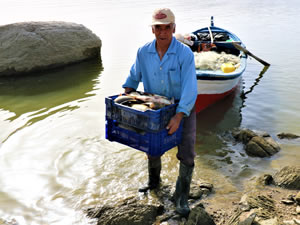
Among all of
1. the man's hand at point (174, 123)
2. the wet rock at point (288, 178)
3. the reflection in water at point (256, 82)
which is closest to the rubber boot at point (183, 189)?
the man's hand at point (174, 123)

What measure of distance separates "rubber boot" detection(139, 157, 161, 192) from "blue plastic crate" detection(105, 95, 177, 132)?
107 cm

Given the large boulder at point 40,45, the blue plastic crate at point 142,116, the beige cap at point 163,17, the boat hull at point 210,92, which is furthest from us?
the large boulder at point 40,45

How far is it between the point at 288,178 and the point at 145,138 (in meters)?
2.76

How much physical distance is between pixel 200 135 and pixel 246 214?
11.6ft

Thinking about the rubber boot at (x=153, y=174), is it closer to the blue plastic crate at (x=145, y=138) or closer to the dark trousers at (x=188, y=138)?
the dark trousers at (x=188, y=138)

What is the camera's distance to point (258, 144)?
6406 mm

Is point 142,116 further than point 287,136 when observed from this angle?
No

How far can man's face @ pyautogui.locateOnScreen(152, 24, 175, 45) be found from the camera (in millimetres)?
3789

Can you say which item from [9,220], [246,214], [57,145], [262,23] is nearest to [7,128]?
[57,145]

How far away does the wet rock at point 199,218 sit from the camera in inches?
157

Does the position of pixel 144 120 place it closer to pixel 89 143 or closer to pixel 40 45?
pixel 89 143

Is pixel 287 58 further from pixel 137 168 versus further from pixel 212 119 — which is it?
pixel 137 168

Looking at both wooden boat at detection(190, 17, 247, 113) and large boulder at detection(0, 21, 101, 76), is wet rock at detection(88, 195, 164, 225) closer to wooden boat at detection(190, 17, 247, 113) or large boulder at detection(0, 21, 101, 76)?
wooden boat at detection(190, 17, 247, 113)

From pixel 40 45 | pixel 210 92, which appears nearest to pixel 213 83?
pixel 210 92
